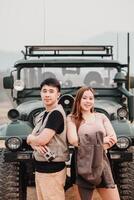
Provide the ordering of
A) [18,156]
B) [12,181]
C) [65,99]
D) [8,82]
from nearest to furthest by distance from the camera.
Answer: [18,156]
[12,181]
[65,99]
[8,82]

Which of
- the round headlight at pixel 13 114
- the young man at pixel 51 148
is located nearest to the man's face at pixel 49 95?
the young man at pixel 51 148

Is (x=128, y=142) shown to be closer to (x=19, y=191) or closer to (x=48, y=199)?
(x=19, y=191)

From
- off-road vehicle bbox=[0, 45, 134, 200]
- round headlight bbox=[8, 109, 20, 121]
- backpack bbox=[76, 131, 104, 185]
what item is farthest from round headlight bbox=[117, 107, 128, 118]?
backpack bbox=[76, 131, 104, 185]

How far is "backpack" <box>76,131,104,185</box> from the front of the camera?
4.73 m

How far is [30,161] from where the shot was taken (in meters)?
6.42

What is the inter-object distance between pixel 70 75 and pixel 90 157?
141 inches

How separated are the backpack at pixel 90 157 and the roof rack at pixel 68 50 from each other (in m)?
4.03

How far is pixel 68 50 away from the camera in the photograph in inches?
353

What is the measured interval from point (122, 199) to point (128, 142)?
2.28 feet

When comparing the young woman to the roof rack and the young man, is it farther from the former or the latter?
the roof rack

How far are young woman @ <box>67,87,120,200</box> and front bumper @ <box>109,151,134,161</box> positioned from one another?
1445 millimetres

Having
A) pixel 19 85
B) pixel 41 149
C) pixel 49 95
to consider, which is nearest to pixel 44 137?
pixel 41 149

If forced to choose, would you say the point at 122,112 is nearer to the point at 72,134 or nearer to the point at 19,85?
the point at 19,85

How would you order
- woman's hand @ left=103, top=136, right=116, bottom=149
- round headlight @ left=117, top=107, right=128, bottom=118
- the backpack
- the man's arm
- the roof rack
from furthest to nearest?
the roof rack
round headlight @ left=117, top=107, right=128, bottom=118
woman's hand @ left=103, top=136, right=116, bottom=149
the backpack
the man's arm
